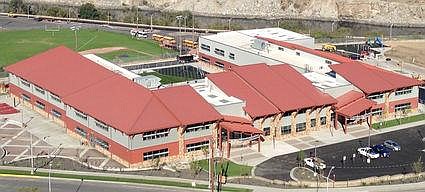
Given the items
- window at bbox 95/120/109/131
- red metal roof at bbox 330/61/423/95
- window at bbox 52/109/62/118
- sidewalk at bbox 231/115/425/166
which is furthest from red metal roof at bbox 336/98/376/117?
window at bbox 52/109/62/118

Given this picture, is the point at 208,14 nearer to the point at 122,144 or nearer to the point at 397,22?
the point at 397,22

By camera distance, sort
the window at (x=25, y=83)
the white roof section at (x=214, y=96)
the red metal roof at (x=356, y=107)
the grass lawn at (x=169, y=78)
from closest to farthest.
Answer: the white roof section at (x=214, y=96), the red metal roof at (x=356, y=107), the window at (x=25, y=83), the grass lawn at (x=169, y=78)

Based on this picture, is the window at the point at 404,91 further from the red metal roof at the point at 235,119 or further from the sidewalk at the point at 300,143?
the red metal roof at the point at 235,119

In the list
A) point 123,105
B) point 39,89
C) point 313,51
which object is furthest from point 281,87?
point 39,89

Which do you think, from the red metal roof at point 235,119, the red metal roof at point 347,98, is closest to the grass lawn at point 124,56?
the red metal roof at point 235,119

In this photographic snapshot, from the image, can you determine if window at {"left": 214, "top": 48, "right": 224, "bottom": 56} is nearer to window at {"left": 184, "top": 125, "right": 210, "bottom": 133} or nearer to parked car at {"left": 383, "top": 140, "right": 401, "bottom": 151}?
window at {"left": 184, "top": 125, "right": 210, "bottom": 133}

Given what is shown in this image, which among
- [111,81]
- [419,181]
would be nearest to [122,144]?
[111,81]
